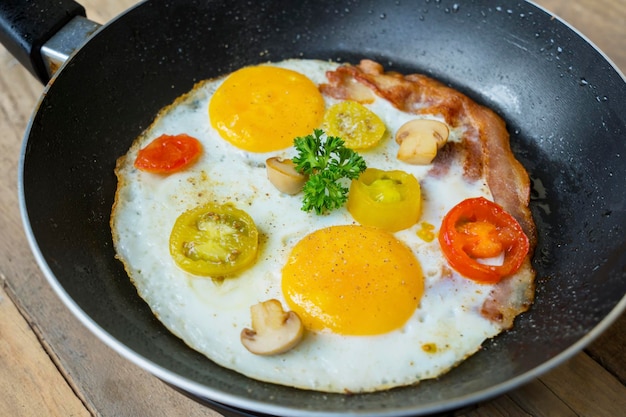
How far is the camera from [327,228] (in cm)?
221

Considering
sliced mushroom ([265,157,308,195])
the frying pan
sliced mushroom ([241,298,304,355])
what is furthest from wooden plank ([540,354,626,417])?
sliced mushroom ([265,157,308,195])

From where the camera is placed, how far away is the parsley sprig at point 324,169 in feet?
7.11

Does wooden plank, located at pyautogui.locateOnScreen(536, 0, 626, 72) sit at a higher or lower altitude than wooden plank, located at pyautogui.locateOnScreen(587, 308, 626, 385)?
higher

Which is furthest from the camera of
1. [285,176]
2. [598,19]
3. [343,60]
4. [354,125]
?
[598,19]

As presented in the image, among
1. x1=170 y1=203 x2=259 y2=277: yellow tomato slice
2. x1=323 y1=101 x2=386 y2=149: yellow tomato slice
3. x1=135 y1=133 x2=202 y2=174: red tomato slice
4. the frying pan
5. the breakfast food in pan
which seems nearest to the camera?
the frying pan

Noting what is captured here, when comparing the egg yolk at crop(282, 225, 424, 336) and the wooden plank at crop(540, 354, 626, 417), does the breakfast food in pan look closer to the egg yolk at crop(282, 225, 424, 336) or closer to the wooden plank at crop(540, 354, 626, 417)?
the egg yolk at crop(282, 225, 424, 336)

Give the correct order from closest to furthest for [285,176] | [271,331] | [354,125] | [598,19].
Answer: [271,331] < [285,176] < [354,125] < [598,19]

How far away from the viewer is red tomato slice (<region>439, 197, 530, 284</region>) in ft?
6.91

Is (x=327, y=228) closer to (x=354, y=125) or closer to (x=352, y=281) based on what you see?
(x=352, y=281)

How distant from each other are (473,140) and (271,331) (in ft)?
4.14

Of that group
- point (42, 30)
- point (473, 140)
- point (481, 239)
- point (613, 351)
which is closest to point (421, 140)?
point (473, 140)

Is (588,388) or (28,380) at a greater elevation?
(588,388)

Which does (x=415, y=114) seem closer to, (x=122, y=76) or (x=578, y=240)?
(x=578, y=240)

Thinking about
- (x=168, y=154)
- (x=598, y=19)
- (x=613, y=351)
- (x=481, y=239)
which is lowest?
(x=168, y=154)
